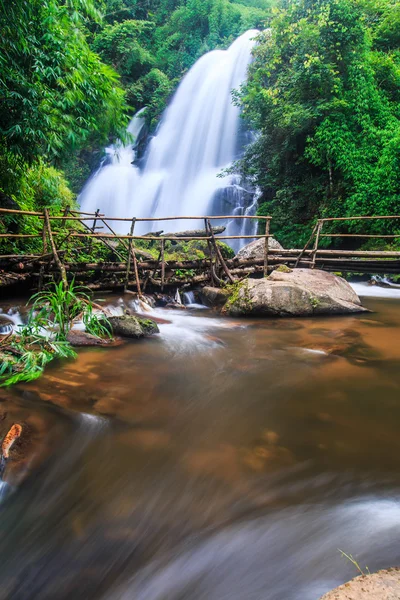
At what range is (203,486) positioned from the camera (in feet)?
6.38

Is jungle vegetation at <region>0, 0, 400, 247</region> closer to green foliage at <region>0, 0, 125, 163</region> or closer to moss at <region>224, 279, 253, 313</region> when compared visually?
green foliage at <region>0, 0, 125, 163</region>

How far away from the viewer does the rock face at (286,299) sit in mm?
6055

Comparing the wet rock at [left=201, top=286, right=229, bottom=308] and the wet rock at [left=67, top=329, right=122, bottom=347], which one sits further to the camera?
the wet rock at [left=201, top=286, right=229, bottom=308]

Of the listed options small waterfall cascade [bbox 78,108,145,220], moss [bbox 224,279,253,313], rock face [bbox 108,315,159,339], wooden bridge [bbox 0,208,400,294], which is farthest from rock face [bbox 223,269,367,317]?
small waterfall cascade [bbox 78,108,145,220]

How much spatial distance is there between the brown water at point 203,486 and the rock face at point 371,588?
0.40ft

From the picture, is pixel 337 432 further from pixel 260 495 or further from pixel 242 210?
pixel 242 210

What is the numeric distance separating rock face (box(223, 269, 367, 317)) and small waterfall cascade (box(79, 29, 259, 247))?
7448 mm

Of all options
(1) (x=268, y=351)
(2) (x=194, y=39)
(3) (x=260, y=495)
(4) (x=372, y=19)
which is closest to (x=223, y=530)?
(3) (x=260, y=495)

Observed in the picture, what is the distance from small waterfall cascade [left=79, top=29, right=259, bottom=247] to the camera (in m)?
15.9

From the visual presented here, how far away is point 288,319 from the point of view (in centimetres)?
593

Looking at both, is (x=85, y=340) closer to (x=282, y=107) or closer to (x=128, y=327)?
(x=128, y=327)

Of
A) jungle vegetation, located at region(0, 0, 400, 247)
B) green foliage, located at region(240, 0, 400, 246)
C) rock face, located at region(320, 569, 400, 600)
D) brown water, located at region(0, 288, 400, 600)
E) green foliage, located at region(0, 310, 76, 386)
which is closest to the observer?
rock face, located at region(320, 569, 400, 600)

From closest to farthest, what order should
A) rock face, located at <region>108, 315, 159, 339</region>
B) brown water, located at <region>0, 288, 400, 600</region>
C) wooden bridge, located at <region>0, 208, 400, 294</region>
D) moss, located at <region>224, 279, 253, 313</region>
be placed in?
brown water, located at <region>0, 288, 400, 600</region>, rock face, located at <region>108, 315, 159, 339</region>, moss, located at <region>224, 279, 253, 313</region>, wooden bridge, located at <region>0, 208, 400, 294</region>

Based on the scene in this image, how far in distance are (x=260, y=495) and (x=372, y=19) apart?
692 inches
